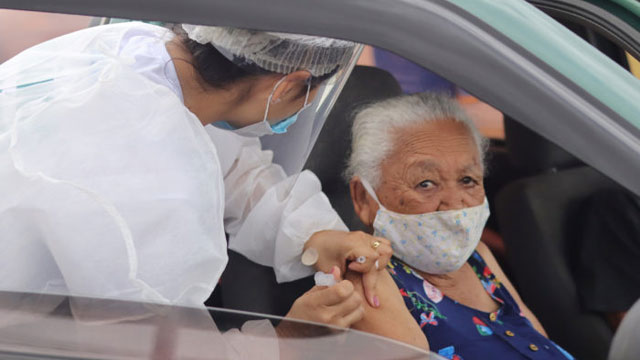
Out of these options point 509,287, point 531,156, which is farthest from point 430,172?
point 531,156

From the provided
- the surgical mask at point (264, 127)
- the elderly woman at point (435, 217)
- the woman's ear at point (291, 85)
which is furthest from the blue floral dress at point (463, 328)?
the woman's ear at point (291, 85)

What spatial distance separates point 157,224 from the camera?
4.41ft

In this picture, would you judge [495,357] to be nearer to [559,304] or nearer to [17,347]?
[559,304]

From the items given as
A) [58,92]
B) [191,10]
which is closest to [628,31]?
[191,10]

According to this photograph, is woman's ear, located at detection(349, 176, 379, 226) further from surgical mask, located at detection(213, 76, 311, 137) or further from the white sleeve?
surgical mask, located at detection(213, 76, 311, 137)

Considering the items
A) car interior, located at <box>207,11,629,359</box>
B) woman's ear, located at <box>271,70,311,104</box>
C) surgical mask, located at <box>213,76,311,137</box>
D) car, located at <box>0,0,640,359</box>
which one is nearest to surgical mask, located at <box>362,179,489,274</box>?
car interior, located at <box>207,11,629,359</box>

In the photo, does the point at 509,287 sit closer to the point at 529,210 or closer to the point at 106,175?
the point at 529,210

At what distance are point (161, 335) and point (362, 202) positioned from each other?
1345mm

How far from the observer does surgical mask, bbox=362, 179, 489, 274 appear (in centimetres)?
229

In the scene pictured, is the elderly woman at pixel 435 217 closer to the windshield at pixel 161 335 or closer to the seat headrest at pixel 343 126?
the seat headrest at pixel 343 126

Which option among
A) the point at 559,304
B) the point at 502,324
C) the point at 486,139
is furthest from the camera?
the point at 559,304

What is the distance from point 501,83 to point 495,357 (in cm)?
137

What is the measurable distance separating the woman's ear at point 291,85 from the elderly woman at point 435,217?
30.4 inches

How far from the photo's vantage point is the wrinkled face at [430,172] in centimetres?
233
